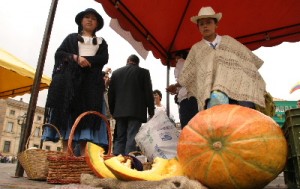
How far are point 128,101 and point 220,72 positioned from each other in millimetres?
2074

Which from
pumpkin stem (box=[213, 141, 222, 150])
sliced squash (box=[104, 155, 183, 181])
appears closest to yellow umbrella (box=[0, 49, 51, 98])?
sliced squash (box=[104, 155, 183, 181])

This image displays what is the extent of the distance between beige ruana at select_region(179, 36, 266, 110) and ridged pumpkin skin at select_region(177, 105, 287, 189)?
0.70 metres

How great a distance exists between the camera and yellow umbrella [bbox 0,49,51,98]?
635cm

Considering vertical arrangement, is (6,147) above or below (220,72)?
above

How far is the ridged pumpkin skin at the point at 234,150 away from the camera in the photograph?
63.6 inches

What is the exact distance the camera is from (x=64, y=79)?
3.20 metres

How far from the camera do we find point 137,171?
1.82 metres

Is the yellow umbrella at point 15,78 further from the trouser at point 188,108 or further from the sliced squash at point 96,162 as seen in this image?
the sliced squash at point 96,162

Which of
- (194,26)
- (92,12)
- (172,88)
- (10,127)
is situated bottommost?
(172,88)

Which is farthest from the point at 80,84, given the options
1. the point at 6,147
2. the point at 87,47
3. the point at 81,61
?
the point at 6,147

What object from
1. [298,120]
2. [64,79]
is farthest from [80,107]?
[298,120]

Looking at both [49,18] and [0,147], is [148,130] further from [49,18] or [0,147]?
[0,147]

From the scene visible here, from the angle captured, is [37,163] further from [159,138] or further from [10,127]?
[10,127]

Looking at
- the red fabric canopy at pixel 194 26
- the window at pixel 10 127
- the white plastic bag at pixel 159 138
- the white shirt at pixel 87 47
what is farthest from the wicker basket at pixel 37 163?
the window at pixel 10 127
